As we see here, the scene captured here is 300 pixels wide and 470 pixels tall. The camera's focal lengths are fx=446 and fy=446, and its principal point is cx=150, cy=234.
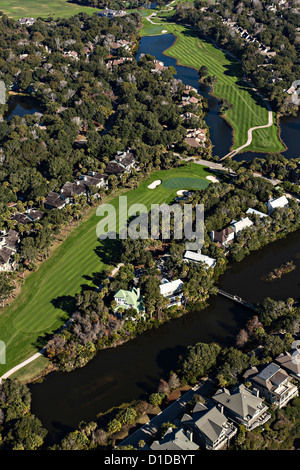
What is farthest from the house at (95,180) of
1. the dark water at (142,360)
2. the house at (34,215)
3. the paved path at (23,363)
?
the paved path at (23,363)

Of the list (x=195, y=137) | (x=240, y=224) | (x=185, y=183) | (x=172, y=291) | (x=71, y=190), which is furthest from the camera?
(x=195, y=137)

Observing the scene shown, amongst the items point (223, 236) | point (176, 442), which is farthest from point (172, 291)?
point (176, 442)

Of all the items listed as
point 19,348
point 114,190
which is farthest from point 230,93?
point 19,348

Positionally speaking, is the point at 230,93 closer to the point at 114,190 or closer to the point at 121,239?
the point at 114,190

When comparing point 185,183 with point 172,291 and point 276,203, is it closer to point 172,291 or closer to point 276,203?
point 276,203

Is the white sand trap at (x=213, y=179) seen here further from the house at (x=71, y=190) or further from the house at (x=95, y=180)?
the house at (x=71, y=190)

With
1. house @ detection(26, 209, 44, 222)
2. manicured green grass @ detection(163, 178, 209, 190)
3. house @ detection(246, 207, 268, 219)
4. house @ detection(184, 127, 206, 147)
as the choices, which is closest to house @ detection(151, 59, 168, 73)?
house @ detection(184, 127, 206, 147)
